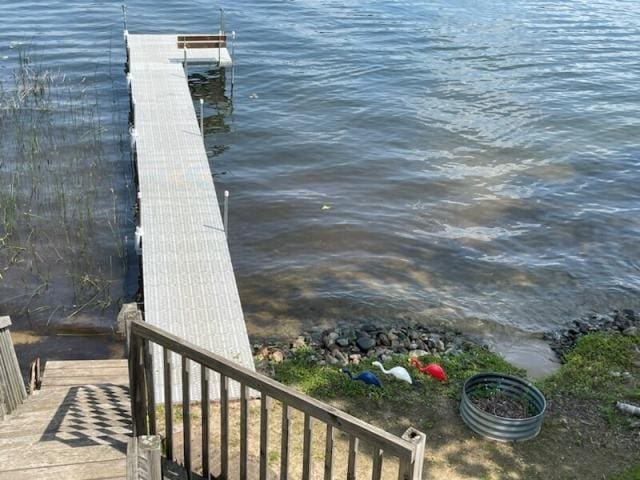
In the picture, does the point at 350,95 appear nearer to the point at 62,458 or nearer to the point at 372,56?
the point at 372,56

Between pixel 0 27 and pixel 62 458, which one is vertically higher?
pixel 0 27

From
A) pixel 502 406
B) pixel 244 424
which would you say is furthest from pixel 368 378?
pixel 244 424

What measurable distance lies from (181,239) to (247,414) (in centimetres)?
716

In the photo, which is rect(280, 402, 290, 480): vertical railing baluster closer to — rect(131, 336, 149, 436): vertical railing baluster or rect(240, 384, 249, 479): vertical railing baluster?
rect(240, 384, 249, 479): vertical railing baluster

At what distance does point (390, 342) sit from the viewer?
35.3 ft

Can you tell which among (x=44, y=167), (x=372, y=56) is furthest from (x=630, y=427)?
(x=372, y=56)

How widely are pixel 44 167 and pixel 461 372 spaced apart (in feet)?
36.0

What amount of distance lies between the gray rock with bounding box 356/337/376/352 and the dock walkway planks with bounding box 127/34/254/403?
1830mm

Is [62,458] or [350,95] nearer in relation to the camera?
[62,458]

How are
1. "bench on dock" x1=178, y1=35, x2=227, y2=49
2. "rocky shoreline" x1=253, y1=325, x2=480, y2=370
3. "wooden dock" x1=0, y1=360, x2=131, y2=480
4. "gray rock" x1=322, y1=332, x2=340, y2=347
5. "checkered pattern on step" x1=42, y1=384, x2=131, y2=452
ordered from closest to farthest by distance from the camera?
"wooden dock" x1=0, y1=360, x2=131, y2=480 → "checkered pattern on step" x1=42, y1=384, x2=131, y2=452 → "rocky shoreline" x1=253, y1=325, x2=480, y2=370 → "gray rock" x1=322, y1=332, x2=340, y2=347 → "bench on dock" x1=178, y1=35, x2=227, y2=49

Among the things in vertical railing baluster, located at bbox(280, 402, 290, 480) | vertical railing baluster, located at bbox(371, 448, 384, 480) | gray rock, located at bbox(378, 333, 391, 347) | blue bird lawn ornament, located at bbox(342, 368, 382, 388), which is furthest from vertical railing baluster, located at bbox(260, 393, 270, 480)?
gray rock, located at bbox(378, 333, 391, 347)

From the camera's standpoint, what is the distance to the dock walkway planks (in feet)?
31.9

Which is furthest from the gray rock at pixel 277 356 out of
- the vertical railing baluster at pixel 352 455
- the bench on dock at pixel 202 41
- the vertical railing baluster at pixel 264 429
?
the bench on dock at pixel 202 41

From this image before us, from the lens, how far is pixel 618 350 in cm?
1053
